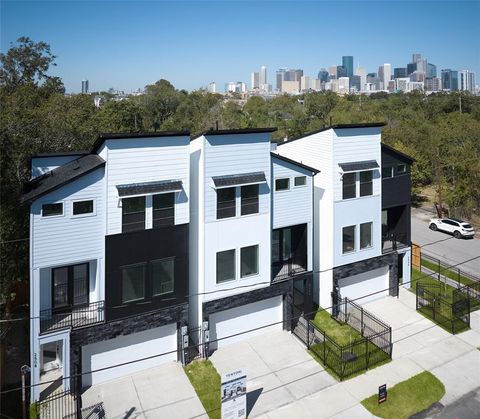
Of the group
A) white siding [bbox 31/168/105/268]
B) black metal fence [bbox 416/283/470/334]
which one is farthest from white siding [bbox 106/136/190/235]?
black metal fence [bbox 416/283/470/334]

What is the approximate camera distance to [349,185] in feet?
68.2

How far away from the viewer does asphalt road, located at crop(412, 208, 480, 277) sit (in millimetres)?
27047

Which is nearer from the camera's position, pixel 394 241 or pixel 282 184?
pixel 282 184

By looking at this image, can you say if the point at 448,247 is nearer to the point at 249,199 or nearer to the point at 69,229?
the point at 249,199

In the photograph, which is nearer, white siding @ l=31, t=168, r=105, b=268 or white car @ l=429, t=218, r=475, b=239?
white siding @ l=31, t=168, r=105, b=268

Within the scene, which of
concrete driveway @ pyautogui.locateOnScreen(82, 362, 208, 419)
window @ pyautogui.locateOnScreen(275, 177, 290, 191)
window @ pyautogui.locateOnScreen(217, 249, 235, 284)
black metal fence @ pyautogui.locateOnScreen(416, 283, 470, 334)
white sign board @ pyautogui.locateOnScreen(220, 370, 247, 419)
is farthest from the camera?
black metal fence @ pyautogui.locateOnScreen(416, 283, 470, 334)

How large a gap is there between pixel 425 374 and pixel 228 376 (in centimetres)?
785

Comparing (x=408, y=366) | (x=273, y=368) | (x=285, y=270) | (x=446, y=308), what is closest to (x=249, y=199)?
(x=285, y=270)

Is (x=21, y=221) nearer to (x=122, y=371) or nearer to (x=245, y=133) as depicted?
(x=122, y=371)

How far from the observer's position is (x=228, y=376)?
13422 mm

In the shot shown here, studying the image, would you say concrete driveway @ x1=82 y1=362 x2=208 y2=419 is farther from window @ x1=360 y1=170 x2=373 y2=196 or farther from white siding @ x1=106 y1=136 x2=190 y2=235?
window @ x1=360 y1=170 x2=373 y2=196

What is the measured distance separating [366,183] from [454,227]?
Result: 15559 millimetres

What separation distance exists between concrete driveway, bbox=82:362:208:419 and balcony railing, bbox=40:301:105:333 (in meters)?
2.47

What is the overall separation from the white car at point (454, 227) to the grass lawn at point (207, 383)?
24.1 meters
